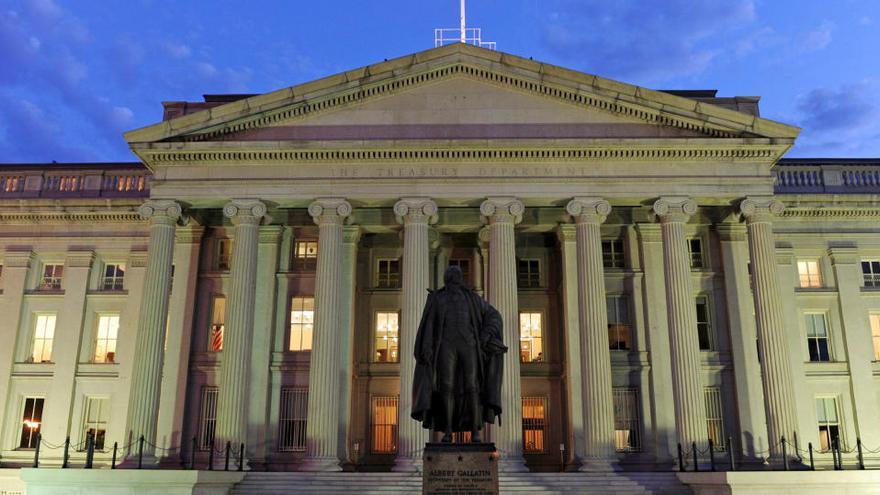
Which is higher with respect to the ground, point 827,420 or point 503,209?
point 503,209

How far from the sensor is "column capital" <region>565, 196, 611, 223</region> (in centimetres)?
2989

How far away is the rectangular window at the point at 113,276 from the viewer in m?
36.2

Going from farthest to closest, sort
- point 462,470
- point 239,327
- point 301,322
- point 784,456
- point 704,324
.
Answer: point 301,322 < point 704,324 < point 239,327 < point 784,456 < point 462,470

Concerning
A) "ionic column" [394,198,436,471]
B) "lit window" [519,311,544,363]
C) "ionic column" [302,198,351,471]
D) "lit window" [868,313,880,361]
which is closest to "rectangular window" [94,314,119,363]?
"ionic column" [302,198,351,471]

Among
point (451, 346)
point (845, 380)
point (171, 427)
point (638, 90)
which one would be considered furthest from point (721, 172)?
point (171, 427)

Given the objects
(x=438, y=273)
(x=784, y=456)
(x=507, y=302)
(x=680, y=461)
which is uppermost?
(x=438, y=273)

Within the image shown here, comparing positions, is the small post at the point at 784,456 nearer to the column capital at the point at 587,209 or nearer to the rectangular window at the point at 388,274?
the column capital at the point at 587,209

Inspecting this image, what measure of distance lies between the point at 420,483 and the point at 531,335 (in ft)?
35.7

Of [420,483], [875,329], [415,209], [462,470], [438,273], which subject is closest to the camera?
[462,470]

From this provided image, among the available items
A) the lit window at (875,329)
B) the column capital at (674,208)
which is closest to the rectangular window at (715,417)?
the column capital at (674,208)

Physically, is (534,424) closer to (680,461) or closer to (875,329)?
(680,461)

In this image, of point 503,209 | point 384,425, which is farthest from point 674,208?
point 384,425

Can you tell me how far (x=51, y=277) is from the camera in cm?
3650

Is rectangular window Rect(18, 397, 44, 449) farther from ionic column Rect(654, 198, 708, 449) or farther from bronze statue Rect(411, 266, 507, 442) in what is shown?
bronze statue Rect(411, 266, 507, 442)
